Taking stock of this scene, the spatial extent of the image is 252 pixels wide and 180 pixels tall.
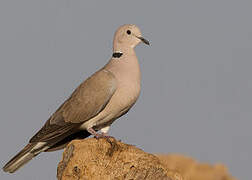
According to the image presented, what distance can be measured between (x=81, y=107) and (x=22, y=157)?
1315 millimetres

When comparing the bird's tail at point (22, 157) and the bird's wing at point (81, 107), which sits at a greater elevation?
the bird's wing at point (81, 107)

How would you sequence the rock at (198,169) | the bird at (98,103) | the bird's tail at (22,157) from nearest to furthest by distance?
the bird at (98,103), the bird's tail at (22,157), the rock at (198,169)

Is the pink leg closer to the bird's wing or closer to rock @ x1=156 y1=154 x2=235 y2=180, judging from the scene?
the bird's wing

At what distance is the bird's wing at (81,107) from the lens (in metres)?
9.20

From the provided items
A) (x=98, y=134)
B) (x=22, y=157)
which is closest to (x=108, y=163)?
(x=98, y=134)

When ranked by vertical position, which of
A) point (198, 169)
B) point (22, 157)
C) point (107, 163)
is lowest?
point (198, 169)

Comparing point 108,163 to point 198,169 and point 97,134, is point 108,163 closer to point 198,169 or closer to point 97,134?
point 97,134

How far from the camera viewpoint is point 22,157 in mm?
9508

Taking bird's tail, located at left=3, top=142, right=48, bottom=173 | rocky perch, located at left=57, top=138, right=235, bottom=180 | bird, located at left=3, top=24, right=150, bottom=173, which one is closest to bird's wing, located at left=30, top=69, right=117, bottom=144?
bird, located at left=3, top=24, right=150, bottom=173

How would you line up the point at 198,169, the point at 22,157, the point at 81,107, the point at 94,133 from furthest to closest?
the point at 198,169, the point at 22,157, the point at 81,107, the point at 94,133

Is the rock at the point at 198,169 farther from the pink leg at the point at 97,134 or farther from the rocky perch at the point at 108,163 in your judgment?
the rocky perch at the point at 108,163

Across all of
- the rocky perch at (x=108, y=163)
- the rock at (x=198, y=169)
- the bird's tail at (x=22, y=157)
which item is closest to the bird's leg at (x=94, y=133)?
the rocky perch at (x=108, y=163)

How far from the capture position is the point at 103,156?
8.52m

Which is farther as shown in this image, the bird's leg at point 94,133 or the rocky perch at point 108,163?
the bird's leg at point 94,133
